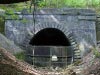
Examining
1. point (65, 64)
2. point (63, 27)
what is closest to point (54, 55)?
point (65, 64)

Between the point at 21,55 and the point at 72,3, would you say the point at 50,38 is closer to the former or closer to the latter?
the point at 72,3

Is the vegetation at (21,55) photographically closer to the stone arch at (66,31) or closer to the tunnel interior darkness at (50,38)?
the stone arch at (66,31)

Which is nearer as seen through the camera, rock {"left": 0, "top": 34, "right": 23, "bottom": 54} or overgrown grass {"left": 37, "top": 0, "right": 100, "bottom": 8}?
rock {"left": 0, "top": 34, "right": 23, "bottom": 54}

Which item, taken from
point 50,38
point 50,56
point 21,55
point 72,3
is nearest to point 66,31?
point 50,56

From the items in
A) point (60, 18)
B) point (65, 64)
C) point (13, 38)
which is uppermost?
point (60, 18)

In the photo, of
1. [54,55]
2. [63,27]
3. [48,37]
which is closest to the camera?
[54,55]

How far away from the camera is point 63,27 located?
59.3 feet

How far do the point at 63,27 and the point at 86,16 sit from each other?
1.44 metres

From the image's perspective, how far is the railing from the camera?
663 inches

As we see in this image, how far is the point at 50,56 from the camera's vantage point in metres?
17.0

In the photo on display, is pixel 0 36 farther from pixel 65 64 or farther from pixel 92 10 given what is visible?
pixel 92 10

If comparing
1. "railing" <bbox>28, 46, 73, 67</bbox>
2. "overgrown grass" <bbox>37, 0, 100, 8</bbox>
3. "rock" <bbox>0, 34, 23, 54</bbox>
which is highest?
"overgrown grass" <bbox>37, 0, 100, 8</bbox>

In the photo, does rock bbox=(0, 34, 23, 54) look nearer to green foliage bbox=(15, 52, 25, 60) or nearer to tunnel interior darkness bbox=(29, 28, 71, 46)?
green foliage bbox=(15, 52, 25, 60)

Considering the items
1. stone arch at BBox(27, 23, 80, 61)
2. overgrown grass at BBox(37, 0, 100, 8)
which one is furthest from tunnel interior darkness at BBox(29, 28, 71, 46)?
overgrown grass at BBox(37, 0, 100, 8)
